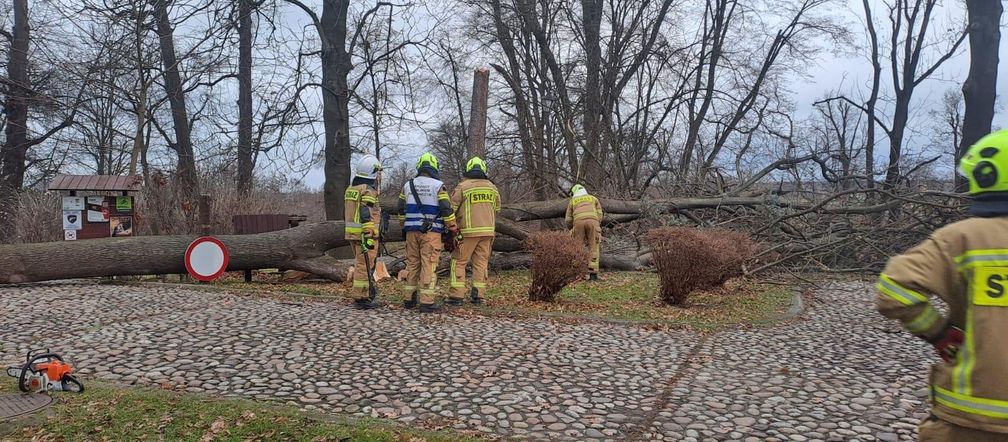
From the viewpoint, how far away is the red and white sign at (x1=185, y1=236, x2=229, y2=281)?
387 inches

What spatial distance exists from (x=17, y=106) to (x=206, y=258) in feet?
34.5

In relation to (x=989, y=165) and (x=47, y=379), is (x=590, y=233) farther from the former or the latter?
(x=989, y=165)

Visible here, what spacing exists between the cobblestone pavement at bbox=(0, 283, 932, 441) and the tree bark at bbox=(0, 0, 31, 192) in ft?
35.2

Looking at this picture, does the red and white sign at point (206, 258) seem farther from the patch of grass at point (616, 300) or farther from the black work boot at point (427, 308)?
the black work boot at point (427, 308)

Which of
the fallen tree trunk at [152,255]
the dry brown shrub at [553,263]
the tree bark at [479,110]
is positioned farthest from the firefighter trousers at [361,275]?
the tree bark at [479,110]

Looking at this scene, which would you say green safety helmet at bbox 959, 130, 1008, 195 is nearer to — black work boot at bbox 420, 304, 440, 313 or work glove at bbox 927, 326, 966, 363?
work glove at bbox 927, 326, 966, 363

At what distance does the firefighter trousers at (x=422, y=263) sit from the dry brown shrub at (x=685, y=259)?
114 inches

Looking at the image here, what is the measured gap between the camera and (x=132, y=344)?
18.5 feet

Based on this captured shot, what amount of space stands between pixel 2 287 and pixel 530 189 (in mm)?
11181

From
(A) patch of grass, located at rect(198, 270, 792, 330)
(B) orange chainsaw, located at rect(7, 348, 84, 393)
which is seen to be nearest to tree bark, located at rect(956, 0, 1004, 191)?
(A) patch of grass, located at rect(198, 270, 792, 330)

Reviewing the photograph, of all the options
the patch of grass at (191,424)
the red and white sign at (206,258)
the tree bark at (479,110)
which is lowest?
the patch of grass at (191,424)

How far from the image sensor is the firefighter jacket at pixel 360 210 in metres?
8.07

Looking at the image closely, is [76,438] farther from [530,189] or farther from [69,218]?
[530,189]

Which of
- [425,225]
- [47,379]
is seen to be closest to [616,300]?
[425,225]
